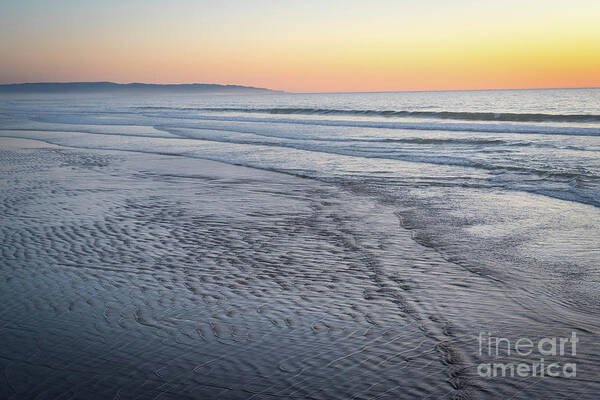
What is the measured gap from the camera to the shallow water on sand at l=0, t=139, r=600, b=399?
3527mm

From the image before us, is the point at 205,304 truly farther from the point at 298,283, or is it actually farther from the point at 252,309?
the point at 298,283

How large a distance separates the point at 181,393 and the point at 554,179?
11272 millimetres

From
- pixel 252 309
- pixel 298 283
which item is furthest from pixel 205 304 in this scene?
pixel 298 283

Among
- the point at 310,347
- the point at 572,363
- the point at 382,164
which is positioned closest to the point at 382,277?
the point at 310,347

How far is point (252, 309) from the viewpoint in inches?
189

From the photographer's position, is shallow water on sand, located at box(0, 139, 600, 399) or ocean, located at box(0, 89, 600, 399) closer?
shallow water on sand, located at box(0, 139, 600, 399)

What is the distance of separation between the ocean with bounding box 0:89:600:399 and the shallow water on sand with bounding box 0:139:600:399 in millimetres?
20

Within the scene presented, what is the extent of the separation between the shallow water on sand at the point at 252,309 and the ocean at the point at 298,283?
2 cm

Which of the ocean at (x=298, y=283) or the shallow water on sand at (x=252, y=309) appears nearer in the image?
the shallow water on sand at (x=252, y=309)

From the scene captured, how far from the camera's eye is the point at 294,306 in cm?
487

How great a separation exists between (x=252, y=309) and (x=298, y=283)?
792 millimetres

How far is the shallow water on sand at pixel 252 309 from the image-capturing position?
3.53 m

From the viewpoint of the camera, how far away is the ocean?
3.63 meters

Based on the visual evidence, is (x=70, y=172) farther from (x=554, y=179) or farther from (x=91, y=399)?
(x=554, y=179)
